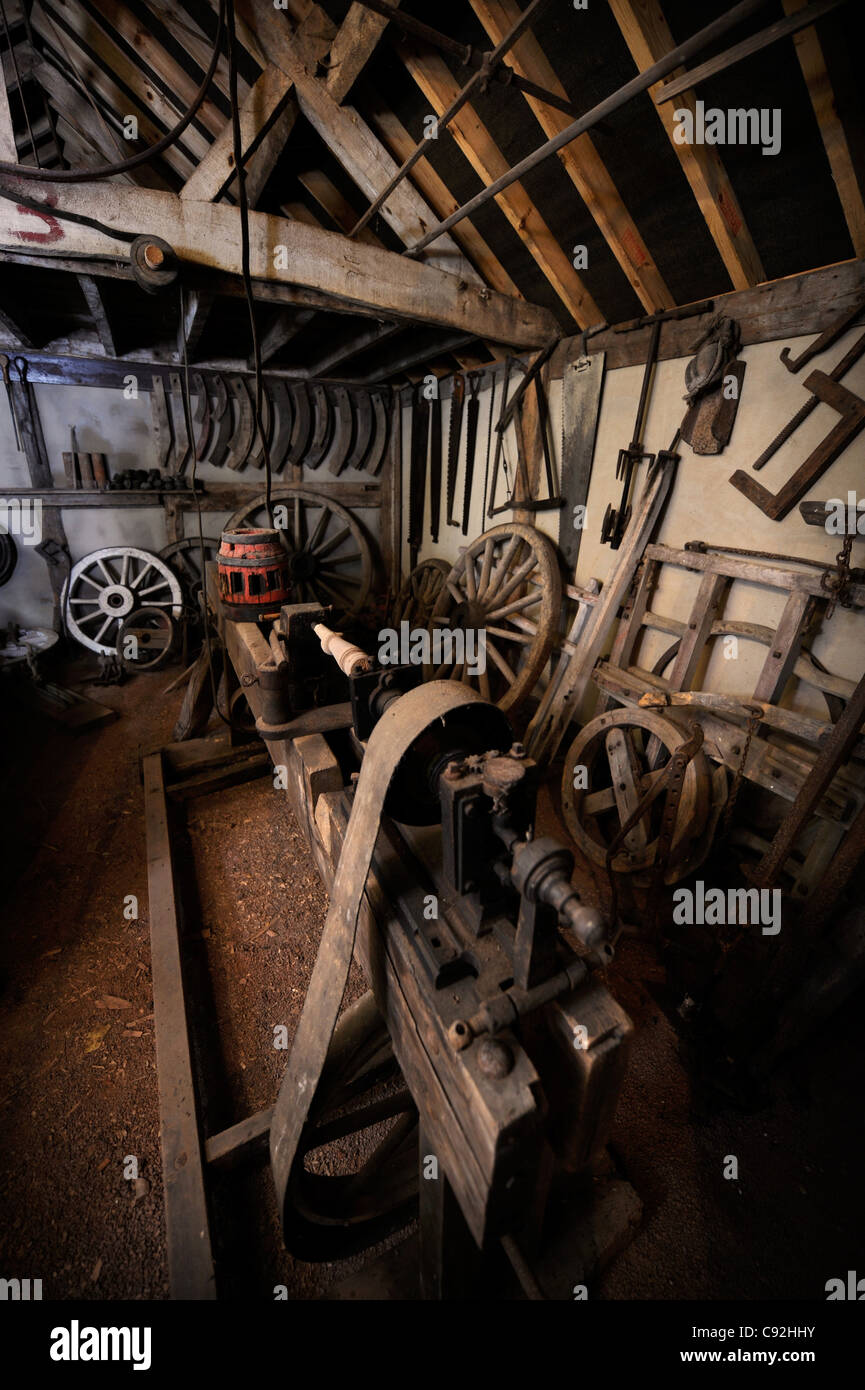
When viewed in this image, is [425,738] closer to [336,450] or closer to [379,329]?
[379,329]

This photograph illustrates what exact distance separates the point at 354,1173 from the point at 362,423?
6.90 m

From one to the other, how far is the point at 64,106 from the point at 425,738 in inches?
206

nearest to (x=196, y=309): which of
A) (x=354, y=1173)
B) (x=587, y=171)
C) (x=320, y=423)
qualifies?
(x=587, y=171)

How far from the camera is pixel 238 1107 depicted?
204 cm

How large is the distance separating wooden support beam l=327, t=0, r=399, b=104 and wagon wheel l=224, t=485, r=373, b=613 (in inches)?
156

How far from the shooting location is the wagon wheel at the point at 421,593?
5.69 meters

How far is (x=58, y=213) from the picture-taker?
2.40 meters

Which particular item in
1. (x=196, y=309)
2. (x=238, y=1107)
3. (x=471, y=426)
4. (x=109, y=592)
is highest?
(x=196, y=309)

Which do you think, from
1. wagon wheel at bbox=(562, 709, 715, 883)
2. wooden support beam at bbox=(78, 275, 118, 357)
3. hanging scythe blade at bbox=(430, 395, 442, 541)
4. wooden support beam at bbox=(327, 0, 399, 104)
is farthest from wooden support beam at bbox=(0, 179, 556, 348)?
wagon wheel at bbox=(562, 709, 715, 883)

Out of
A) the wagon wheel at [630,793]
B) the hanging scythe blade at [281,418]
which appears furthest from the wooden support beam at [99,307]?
the wagon wheel at [630,793]

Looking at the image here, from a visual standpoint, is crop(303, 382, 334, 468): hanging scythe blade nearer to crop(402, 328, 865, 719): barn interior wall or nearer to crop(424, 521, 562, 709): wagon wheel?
crop(424, 521, 562, 709): wagon wheel

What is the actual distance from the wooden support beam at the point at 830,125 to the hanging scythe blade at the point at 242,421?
5301 millimetres

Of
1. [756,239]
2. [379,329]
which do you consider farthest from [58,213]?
[756,239]

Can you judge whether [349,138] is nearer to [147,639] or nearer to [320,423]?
[320,423]
